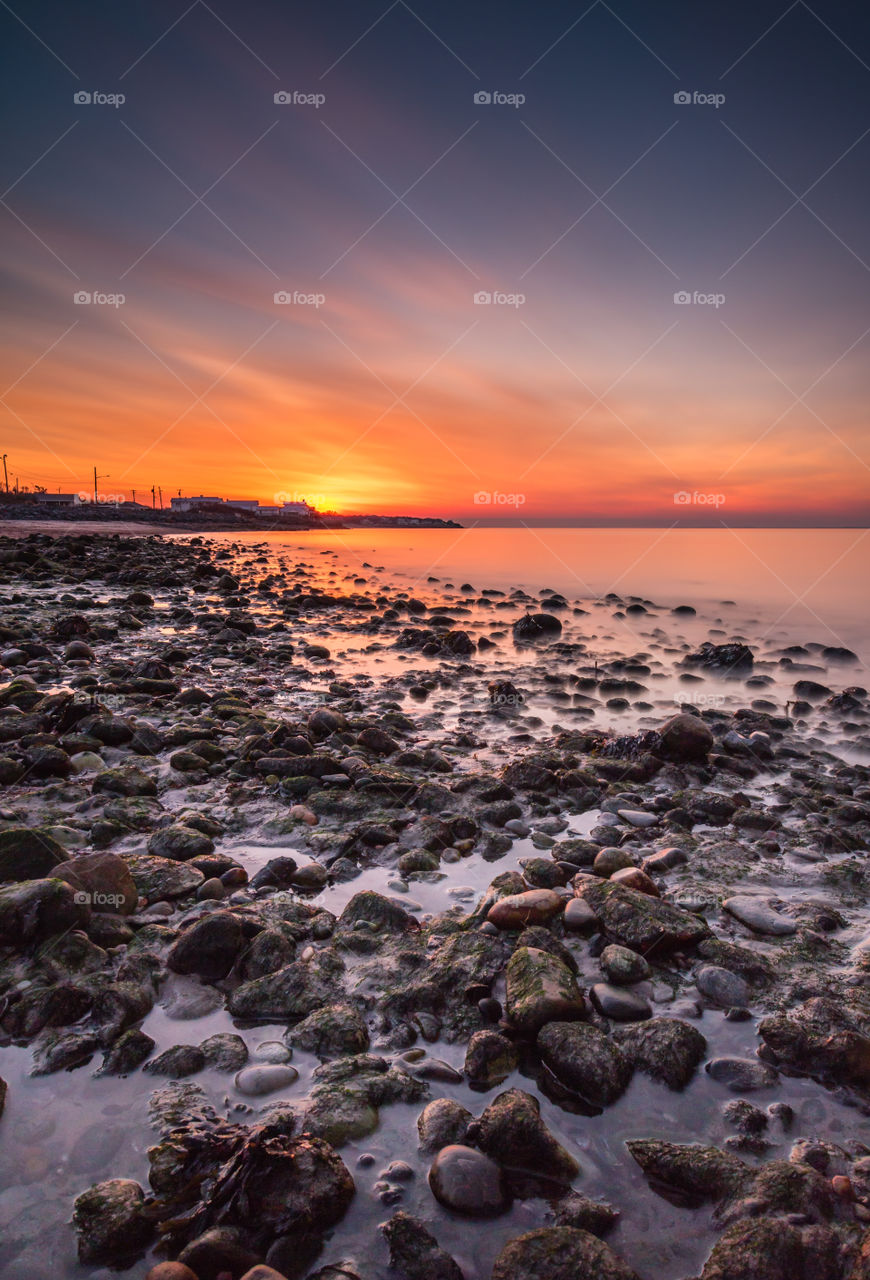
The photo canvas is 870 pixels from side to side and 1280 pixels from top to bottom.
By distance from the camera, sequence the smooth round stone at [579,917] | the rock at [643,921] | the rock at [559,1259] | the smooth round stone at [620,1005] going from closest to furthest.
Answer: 1. the rock at [559,1259]
2. the smooth round stone at [620,1005]
3. the rock at [643,921]
4. the smooth round stone at [579,917]

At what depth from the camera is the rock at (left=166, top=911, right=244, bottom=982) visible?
3.26 metres

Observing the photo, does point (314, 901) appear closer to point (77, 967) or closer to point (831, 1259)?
point (77, 967)

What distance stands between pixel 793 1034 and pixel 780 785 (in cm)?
400

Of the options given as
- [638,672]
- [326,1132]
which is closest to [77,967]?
[326,1132]

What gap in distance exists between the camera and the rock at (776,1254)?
1.90 meters

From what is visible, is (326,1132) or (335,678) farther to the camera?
(335,678)

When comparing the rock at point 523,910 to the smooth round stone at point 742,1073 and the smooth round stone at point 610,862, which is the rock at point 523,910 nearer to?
the smooth round stone at point 610,862

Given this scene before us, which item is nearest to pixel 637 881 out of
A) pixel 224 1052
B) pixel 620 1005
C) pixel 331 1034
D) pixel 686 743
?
A: pixel 620 1005

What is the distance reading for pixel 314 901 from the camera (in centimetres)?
404

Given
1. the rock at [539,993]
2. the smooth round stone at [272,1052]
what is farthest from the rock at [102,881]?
the rock at [539,993]

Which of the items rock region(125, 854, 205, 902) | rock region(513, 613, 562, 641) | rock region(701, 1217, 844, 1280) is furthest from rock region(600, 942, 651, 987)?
rock region(513, 613, 562, 641)

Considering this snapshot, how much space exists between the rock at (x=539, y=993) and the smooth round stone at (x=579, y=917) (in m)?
0.47

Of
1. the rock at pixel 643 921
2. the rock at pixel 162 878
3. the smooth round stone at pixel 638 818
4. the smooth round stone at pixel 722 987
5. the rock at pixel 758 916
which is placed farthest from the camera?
the smooth round stone at pixel 638 818

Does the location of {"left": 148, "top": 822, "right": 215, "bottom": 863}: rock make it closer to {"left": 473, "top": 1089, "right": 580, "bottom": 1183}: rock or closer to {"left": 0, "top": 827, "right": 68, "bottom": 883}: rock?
{"left": 0, "top": 827, "right": 68, "bottom": 883}: rock
